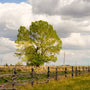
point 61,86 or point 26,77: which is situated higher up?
point 61,86

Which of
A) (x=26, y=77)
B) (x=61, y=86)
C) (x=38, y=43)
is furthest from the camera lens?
(x=38, y=43)

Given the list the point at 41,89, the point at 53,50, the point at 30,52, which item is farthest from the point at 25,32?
the point at 41,89

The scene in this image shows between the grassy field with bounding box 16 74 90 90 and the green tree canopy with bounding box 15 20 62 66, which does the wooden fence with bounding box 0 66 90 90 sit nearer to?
the grassy field with bounding box 16 74 90 90

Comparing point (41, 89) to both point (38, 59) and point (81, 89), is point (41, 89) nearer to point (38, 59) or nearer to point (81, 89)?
point (81, 89)

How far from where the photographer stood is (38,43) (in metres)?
43.8

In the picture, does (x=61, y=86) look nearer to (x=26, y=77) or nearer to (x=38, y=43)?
(x=26, y=77)

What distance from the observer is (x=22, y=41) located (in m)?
45.0

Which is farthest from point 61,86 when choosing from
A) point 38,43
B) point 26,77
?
point 38,43

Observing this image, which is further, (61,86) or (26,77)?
(26,77)

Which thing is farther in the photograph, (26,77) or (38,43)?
(38,43)

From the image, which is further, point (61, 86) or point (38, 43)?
point (38, 43)

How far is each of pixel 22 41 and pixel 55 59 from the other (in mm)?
8918

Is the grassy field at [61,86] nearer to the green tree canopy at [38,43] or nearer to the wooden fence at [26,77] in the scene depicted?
the wooden fence at [26,77]

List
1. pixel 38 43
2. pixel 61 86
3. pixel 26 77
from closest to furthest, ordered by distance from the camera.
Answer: pixel 61 86, pixel 26 77, pixel 38 43
